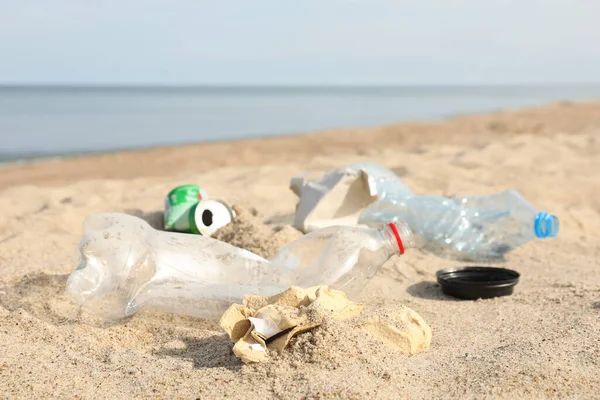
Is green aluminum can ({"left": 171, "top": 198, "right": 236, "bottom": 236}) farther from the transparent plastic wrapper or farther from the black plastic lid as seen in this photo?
the black plastic lid

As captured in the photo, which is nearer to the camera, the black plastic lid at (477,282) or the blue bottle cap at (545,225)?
the black plastic lid at (477,282)

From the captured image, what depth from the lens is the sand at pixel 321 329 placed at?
75.4 inches

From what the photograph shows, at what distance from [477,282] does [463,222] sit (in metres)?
0.97

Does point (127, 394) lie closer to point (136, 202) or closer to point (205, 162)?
point (136, 202)

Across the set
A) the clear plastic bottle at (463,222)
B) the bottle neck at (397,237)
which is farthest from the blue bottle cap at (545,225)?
the bottle neck at (397,237)

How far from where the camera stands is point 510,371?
1966 millimetres

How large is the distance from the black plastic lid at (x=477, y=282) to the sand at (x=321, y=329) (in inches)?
1.8

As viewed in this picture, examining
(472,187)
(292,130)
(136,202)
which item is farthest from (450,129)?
(136,202)

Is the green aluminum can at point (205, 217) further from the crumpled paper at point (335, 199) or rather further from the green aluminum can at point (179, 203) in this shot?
the crumpled paper at point (335, 199)

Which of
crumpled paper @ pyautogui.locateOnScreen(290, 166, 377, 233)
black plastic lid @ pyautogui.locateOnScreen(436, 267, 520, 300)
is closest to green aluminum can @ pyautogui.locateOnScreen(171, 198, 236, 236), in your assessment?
crumpled paper @ pyautogui.locateOnScreen(290, 166, 377, 233)

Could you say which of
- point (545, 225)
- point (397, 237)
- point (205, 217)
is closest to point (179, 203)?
point (205, 217)

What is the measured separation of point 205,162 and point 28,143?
5.79 m

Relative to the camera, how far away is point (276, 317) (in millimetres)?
2090

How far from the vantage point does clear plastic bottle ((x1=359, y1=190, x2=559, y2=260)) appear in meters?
3.75
